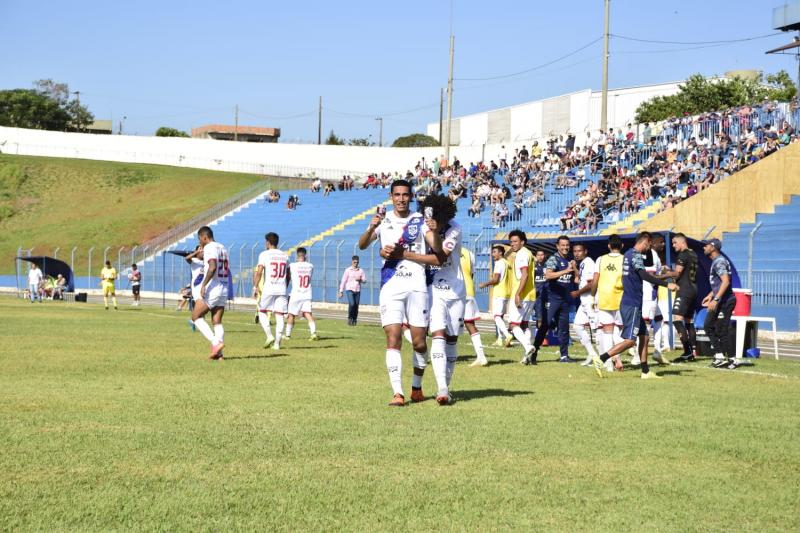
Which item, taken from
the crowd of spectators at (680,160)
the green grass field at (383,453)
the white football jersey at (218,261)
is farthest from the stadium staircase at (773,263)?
the white football jersey at (218,261)

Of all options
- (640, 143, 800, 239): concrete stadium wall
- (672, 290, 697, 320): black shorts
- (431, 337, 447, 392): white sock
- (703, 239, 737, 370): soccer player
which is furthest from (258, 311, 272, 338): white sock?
(640, 143, 800, 239): concrete stadium wall

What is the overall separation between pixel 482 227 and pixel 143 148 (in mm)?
71914

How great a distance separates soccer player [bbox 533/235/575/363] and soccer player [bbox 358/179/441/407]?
7.42 metres

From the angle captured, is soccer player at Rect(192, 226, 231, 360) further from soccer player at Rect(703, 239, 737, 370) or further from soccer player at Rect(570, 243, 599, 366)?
soccer player at Rect(703, 239, 737, 370)

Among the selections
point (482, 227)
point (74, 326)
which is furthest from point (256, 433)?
point (482, 227)

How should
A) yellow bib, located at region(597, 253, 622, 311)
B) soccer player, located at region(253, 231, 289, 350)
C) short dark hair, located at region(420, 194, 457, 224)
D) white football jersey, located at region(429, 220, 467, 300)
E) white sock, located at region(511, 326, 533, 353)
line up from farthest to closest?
1. soccer player, located at region(253, 231, 289, 350)
2. white sock, located at region(511, 326, 533, 353)
3. yellow bib, located at region(597, 253, 622, 311)
4. white football jersey, located at region(429, 220, 467, 300)
5. short dark hair, located at region(420, 194, 457, 224)

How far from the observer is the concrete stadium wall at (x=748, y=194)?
3309 centimetres

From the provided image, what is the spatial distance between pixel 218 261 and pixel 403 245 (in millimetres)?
7107

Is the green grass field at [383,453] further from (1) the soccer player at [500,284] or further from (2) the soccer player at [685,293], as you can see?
(1) the soccer player at [500,284]

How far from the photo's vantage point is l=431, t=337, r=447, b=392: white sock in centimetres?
1112

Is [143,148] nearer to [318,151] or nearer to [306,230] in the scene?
[318,151]

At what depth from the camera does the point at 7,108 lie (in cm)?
13162

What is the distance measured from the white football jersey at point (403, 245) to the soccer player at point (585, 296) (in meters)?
6.49

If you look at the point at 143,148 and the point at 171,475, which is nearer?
the point at 171,475
